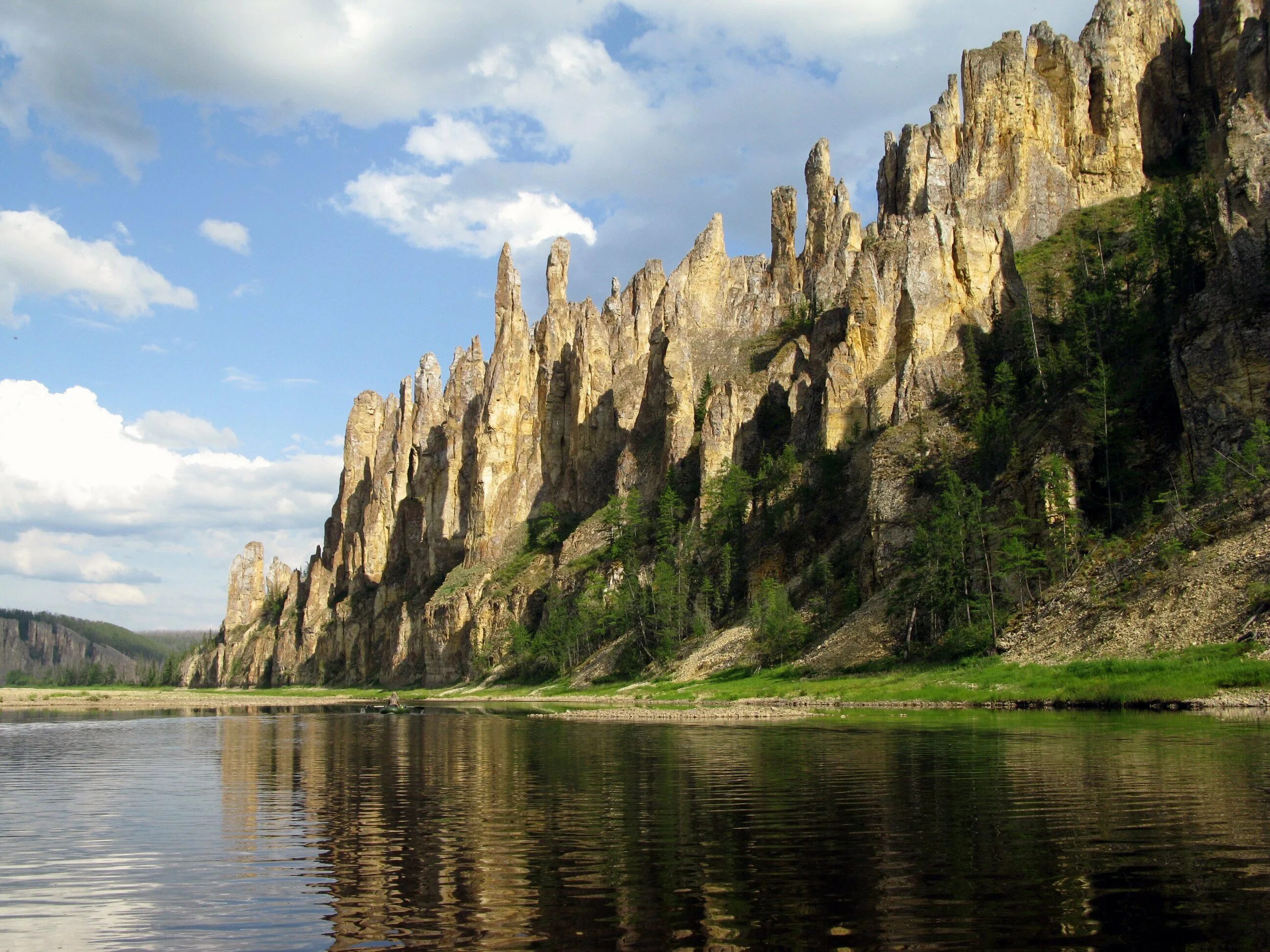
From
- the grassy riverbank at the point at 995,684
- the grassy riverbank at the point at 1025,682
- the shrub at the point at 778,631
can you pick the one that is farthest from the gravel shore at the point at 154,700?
the grassy riverbank at the point at 1025,682

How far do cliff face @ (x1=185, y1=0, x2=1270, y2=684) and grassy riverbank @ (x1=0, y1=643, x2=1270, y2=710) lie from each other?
14650 millimetres

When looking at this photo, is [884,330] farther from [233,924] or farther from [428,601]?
[233,924]

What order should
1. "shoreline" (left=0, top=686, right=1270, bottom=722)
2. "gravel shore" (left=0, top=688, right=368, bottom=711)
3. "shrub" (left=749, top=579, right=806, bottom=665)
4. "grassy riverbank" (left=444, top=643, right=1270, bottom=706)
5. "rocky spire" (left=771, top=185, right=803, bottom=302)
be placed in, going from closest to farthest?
"grassy riverbank" (left=444, top=643, right=1270, bottom=706)
"shoreline" (left=0, top=686, right=1270, bottom=722)
"shrub" (left=749, top=579, right=806, bottom=665)
"gravel shore" (left=0, top=688, right=368, bottom=711)
"rocky spire" (left=771, top=185, right=803, bottom=302)

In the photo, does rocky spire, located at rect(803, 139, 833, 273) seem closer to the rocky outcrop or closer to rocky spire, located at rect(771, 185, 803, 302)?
rocky spire, located at rect(771, 185, 803, 302)

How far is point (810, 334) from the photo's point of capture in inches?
5157

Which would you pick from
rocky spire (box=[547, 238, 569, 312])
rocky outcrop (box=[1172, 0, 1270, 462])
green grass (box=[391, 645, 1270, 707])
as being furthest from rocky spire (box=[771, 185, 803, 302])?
green grass (box=[391, 645, 1270, 707])

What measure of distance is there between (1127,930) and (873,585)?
2830 inches

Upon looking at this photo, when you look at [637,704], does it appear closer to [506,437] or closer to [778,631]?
[778,631]

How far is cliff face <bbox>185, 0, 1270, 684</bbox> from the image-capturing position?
101 metres

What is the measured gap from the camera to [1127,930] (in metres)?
13.5

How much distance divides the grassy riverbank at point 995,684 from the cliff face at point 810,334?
14650mm

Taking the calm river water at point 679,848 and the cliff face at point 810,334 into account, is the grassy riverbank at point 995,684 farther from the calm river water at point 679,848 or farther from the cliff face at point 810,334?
the cliff face at point 810,334

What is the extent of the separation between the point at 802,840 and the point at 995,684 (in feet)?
144

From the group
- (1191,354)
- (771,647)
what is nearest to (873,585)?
(771,647)
